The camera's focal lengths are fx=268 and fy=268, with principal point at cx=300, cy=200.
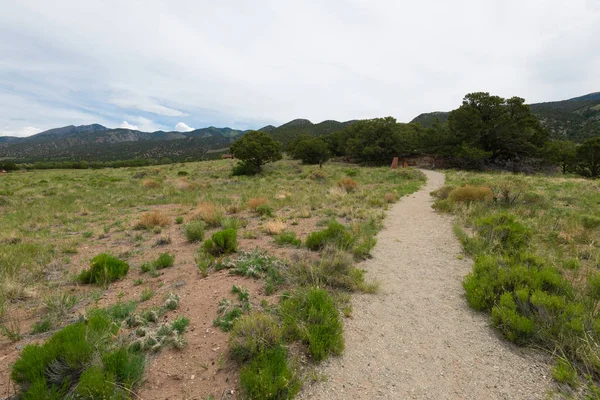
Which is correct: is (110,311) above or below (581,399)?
above

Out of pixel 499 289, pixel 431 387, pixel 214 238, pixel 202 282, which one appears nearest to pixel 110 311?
pixel 202 282

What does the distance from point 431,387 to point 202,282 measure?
155 inches

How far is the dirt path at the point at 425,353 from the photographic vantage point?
2.72 meters

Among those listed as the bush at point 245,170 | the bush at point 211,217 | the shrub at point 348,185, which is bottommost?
the bush at point 211,217

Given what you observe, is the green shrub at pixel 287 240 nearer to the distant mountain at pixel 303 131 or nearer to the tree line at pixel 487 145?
the tree line at pixel 487 145

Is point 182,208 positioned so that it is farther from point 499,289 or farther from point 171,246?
point 499,289

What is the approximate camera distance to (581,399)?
2506 mm

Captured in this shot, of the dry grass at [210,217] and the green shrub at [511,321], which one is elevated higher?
the dry grass at [210,217]

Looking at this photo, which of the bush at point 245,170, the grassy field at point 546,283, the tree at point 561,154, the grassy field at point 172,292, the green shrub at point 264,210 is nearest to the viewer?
the grassy field at point 172,292

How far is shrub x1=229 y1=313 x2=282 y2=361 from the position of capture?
298 centimetres

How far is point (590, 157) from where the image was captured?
29.4 m

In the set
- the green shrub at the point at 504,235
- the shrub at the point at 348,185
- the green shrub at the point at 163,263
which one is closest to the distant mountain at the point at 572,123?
the shrub at the point at 348,185

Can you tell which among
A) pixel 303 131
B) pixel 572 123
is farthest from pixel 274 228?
pixel 572 123

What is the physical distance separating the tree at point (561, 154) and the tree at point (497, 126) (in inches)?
42.0
